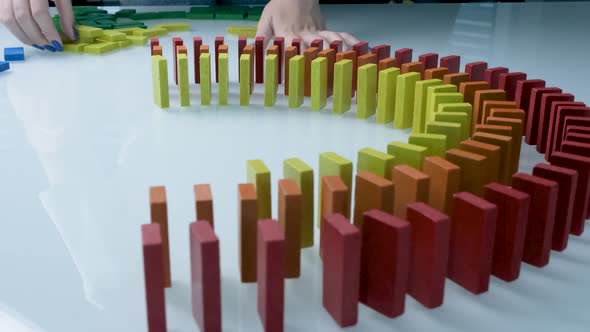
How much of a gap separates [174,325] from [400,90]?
3.18 ft

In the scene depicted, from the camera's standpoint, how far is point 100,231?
44.8 inches

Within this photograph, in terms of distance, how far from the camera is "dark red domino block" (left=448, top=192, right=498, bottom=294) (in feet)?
3.07

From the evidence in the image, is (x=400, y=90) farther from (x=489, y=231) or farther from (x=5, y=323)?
(x=5, y=323)

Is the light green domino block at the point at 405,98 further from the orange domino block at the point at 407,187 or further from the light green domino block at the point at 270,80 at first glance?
the orange domino block at the point at 407,187

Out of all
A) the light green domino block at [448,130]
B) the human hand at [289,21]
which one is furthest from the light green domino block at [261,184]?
the human hand at [289,21]

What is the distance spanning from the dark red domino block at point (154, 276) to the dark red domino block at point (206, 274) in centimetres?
4

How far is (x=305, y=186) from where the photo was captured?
104cm

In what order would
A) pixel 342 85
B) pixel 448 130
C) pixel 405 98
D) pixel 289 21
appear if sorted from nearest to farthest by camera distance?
pixel 448 130 → pixel 405 98 → pixel 342 85 → pixel 289 21

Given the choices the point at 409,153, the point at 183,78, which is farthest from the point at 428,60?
the point at 409,153

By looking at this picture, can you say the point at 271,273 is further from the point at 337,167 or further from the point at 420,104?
the point at 420,104

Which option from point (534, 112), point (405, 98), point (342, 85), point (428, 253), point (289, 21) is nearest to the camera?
point (428, 253)

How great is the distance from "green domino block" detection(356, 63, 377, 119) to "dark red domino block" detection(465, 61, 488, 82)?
0.24 metres

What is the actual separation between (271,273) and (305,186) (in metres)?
0.22

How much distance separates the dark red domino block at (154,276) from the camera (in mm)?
806
